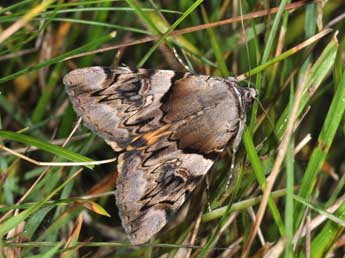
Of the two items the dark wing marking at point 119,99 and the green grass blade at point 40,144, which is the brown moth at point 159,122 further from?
the green grass blade at point 40,144

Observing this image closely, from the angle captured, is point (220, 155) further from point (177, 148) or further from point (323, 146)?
point (323, 146)

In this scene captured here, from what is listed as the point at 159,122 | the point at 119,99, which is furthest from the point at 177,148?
the point at 119,99

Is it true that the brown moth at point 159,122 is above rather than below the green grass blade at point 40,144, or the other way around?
below

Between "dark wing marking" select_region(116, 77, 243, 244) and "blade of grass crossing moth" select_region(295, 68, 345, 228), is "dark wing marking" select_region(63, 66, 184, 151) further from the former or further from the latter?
"blade of grass crossing moth" select_region(295, 68, 345, 228)

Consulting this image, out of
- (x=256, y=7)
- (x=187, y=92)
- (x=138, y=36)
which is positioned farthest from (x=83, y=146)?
(x=256, y=7)

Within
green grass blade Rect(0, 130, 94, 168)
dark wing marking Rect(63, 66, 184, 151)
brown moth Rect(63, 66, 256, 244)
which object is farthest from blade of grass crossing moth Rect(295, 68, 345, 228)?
green grass blade Rect(0, 130, 94, 168)

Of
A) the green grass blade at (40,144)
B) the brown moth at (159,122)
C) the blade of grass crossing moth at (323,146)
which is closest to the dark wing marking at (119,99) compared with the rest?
the brown moth at (159,122)
